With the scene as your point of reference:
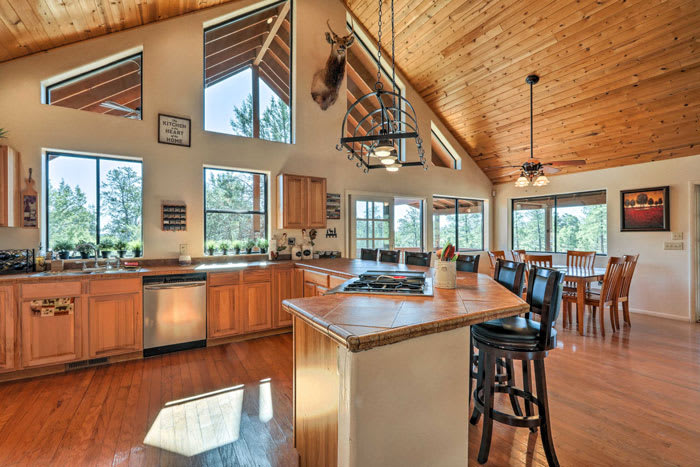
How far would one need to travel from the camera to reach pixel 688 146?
4609 millimetres

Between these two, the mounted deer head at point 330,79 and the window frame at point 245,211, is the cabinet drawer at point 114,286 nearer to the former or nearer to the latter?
the window frame at point 245,211

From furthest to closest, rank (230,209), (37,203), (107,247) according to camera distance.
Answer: (230,209) → (107,247) → (37,203)

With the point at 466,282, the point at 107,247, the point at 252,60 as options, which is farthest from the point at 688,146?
the point at 107,247

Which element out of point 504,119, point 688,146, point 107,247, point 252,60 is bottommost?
point 107,247

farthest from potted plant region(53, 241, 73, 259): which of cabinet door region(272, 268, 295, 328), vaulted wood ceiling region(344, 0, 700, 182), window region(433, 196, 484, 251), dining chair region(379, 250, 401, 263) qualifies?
window region(433, 196, 484, 251)

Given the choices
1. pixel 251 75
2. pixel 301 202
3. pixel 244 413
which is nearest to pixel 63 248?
pixel 301 202

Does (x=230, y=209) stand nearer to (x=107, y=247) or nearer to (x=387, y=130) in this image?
(x=107, y=247)

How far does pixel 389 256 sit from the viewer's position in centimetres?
399

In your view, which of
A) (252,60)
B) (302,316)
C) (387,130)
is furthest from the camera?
(252,60)

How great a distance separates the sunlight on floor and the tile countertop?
1.16 meters

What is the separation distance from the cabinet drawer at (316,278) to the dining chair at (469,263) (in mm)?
1444

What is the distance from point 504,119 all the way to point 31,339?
Result: 6879 millimetres

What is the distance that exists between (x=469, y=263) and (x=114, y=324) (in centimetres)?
355

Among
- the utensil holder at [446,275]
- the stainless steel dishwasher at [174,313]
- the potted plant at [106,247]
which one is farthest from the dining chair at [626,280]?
the potted plant at [106,247]
